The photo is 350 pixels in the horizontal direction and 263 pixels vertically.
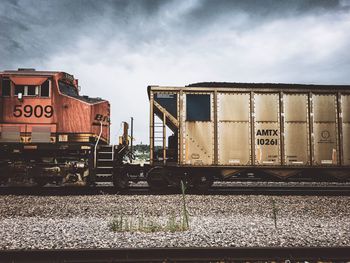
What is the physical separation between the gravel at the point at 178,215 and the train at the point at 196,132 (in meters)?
1.26

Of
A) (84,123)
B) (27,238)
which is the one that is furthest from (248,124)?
(27,238)

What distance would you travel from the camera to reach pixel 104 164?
9.70 metres

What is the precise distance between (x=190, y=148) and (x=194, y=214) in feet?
11.9

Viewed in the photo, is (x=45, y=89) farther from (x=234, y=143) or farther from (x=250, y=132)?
(x=250, y=132)

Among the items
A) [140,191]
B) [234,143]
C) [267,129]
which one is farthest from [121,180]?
[267,129]

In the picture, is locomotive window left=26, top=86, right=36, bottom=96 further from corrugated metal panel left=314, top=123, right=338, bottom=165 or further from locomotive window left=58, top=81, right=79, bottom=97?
corrugated metal panel left=314, top=123, right=338, bottom=165

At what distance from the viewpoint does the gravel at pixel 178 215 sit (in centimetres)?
451

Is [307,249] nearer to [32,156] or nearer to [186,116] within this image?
[186,116]

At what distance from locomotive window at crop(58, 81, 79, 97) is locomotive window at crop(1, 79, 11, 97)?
1689 millimetres

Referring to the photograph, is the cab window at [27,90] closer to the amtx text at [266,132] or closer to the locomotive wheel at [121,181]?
the locomotive wheel at [121,181]

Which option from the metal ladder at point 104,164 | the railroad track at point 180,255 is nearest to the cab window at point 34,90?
the metal ladder at point 104,164

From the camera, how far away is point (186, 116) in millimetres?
10070

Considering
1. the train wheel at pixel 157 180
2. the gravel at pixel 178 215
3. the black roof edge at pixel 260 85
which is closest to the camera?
the gravel at pixel 178 215

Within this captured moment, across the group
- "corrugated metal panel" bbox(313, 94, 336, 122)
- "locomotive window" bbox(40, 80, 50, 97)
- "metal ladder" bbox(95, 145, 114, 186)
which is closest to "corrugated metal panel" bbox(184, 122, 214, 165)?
"metal ladder" bbox(95, 145, 114, 186)
